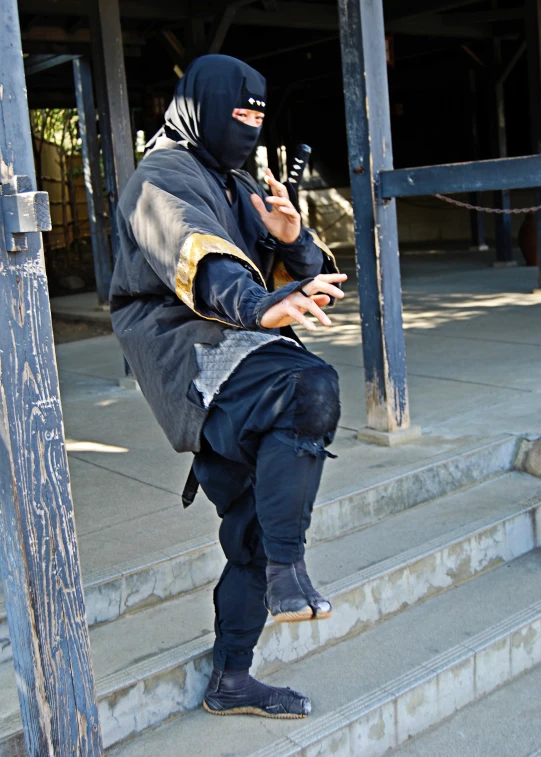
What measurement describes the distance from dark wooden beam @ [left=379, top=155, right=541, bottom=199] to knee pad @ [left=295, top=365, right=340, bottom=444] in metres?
1.91

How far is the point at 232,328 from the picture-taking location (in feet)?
6.76

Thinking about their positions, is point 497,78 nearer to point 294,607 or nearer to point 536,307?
point 536,307

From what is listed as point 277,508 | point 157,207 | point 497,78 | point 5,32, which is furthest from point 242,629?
point 497,78

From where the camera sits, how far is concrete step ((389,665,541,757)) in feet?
8.61

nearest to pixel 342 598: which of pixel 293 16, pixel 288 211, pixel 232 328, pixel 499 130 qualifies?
pixel 232 328

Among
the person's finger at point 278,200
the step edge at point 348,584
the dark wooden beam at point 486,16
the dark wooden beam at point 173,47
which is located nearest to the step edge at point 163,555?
the step edge at point 348,584

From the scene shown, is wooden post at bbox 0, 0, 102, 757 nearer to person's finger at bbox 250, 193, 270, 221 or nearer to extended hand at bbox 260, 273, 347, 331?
extended hand at bbox 260, 273, 347, 331

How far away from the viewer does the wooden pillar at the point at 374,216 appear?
4152 millimetres

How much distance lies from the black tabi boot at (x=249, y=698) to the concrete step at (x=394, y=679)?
2cm

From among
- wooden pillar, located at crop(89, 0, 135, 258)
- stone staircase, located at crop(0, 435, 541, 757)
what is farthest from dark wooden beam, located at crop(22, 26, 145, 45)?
stone staircase, located at crop(0, 435, 541, 757)

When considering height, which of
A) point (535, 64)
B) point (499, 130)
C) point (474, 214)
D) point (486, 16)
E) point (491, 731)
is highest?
point (486, 16)

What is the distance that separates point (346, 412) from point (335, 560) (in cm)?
172

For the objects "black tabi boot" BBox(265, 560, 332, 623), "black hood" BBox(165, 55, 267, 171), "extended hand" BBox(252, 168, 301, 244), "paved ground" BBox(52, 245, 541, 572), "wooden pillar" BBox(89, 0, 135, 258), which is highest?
"wooden pillar" BBox(89, 0, 135, 258)

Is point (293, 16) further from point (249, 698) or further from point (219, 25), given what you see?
point (249, 698)
